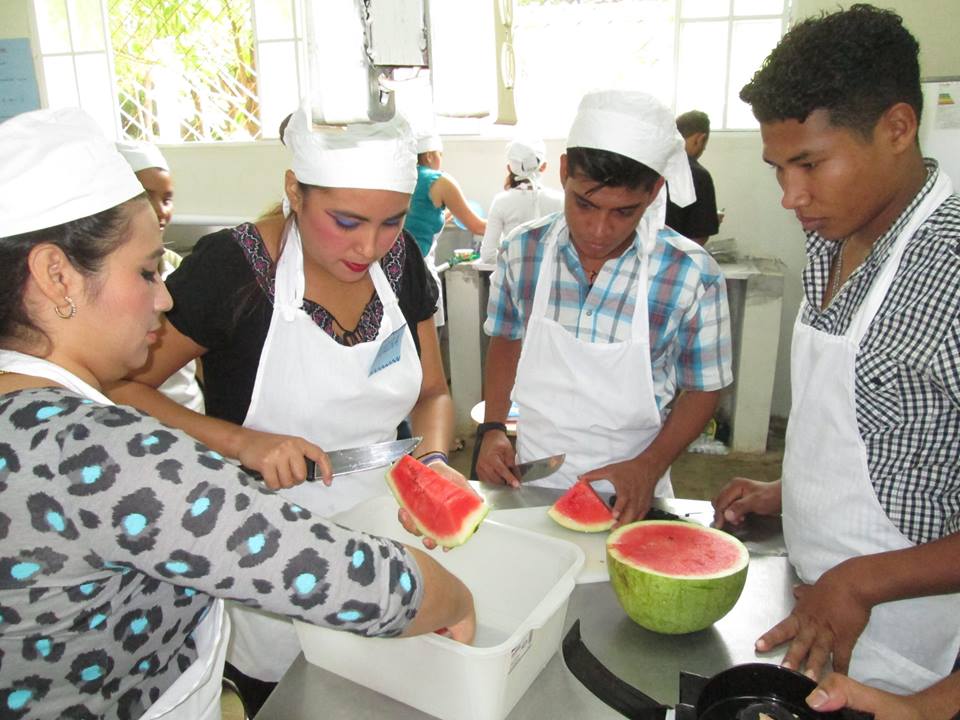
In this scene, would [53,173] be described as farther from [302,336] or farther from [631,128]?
[631,128]

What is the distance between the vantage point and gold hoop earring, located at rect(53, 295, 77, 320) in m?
1.00

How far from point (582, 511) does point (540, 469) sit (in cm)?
28

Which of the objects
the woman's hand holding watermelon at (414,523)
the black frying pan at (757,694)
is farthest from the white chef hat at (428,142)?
the black frying pan at (757,694)

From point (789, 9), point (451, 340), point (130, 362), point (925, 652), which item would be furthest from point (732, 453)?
point (130, 362)

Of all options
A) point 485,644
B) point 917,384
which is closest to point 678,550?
point 485,644

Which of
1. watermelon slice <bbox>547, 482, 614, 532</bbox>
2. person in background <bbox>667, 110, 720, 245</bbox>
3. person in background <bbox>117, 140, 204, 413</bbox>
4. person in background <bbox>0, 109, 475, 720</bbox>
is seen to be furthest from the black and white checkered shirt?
person in background <bbox>667, 110, 720, 245</bbox>

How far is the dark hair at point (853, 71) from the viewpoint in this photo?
1288 mm

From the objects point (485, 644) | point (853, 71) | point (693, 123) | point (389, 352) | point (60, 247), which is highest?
point (853, 71)

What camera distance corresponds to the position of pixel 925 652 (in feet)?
4.48

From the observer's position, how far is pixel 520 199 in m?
5.10

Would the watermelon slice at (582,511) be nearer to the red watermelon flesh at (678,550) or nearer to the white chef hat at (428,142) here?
the red watermelon flesh at (678,550)

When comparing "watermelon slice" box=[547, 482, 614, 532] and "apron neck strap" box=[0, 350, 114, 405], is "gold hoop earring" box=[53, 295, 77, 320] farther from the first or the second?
"watermelon slice" box=[547, 482, 614, 532]

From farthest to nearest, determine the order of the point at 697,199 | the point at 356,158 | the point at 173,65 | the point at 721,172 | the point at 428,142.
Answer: the point at 173,65 → the point at 721,172 → the point at 428,142 → the point at 697,199 → the point at 356,158

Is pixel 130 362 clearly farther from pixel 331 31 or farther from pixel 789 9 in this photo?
pixel 789 9
